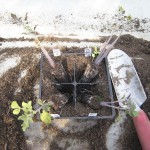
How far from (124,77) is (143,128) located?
260 mm

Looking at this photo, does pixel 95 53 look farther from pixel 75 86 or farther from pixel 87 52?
pixel 75 86

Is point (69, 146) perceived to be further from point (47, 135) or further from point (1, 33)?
point (1, 33)

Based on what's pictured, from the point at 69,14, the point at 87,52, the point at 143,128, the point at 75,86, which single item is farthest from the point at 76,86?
the point at 69,14

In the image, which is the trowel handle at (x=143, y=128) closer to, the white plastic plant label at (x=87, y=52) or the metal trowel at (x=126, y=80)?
the metal trowel at (x=126, y=80)

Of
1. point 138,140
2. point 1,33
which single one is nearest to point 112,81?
point 138,140

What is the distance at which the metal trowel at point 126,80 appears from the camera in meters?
1.58

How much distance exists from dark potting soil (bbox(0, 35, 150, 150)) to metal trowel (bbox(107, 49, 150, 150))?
5 cm

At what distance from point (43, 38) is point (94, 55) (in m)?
0.36

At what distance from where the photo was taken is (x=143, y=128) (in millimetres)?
1484

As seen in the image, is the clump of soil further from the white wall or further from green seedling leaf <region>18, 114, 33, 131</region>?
the white wall

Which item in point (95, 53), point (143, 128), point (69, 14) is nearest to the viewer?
point (143, 128)

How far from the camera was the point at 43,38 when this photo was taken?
185 cm

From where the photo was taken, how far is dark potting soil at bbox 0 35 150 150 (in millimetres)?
1543

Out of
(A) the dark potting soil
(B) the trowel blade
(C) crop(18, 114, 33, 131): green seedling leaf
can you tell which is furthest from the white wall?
(C) crop(18, 114, 33, 131): green seedling leaf
